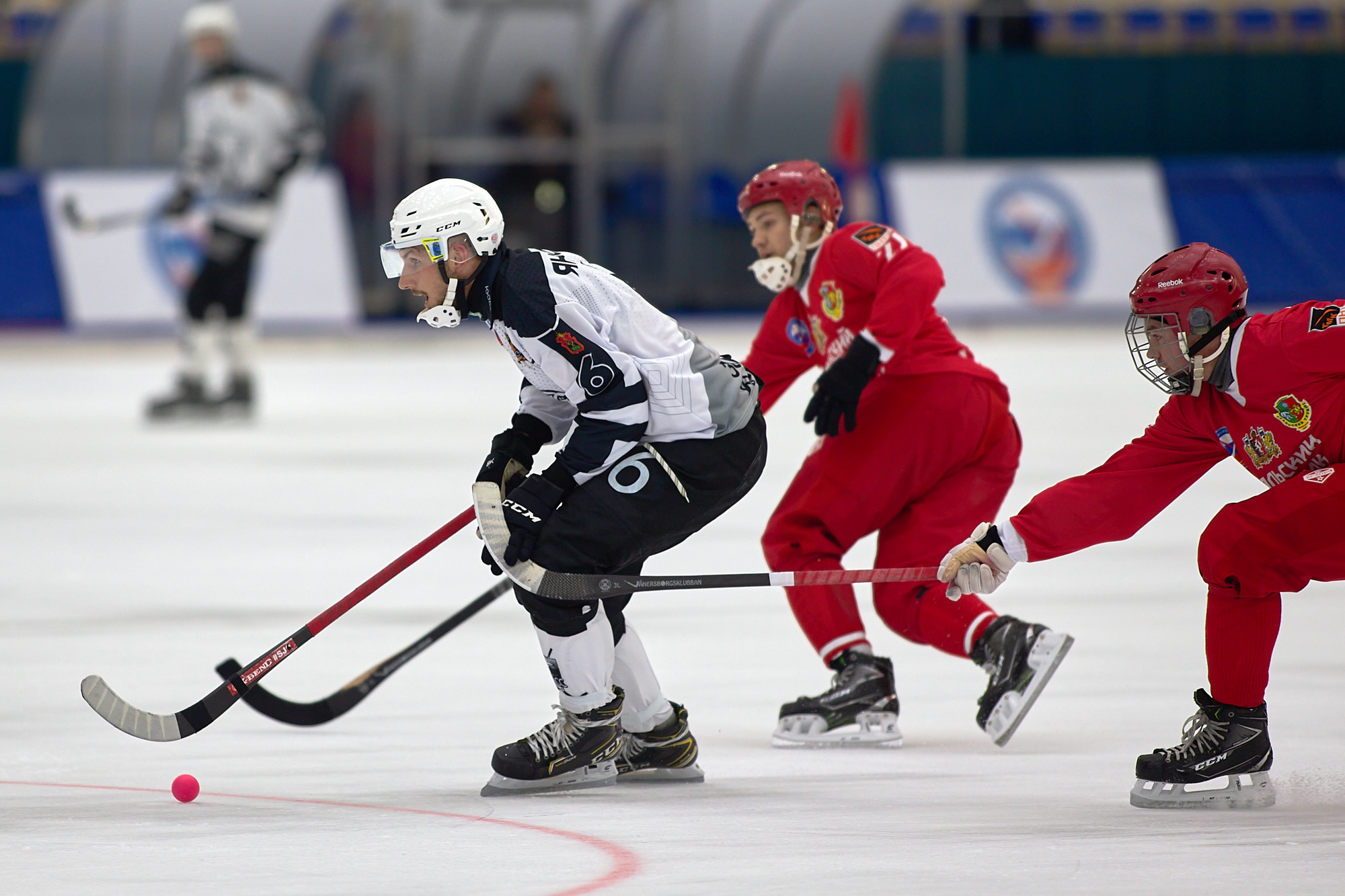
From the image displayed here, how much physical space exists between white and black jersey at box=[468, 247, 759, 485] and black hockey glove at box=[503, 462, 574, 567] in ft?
0.24

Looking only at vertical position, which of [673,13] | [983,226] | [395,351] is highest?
[673,13]

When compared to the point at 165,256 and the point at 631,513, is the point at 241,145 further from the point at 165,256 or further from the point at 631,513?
the point at 631,513

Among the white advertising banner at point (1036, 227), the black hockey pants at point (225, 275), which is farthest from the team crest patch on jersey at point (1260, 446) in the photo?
the white advertising banner at point (1036, 227)

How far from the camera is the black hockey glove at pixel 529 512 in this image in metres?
4.39

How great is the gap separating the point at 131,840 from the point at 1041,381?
10820mm

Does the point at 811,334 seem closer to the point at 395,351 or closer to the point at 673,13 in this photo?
the point at 395,351

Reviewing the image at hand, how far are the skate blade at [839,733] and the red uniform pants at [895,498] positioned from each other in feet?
0.65

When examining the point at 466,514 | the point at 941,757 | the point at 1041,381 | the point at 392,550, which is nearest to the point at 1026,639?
the point at 941,757

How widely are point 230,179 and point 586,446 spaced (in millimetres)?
8999

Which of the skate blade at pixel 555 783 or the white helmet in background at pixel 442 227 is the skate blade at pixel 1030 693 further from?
the white helmet in background at pixel 442 227

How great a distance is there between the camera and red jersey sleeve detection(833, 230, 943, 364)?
203 inches

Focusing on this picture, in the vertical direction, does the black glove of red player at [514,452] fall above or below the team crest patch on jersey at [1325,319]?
below

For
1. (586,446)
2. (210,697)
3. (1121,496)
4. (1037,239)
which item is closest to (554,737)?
(586,446)

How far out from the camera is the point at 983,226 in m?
18.3
